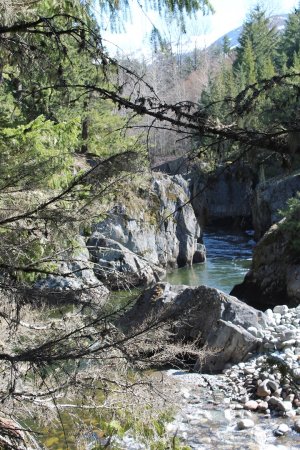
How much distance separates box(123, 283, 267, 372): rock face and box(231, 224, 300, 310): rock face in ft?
12.0

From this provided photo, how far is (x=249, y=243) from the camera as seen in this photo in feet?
87.8

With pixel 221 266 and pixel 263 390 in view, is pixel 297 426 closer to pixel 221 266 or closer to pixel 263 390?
pixel 263 390

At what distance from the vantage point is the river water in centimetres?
1842

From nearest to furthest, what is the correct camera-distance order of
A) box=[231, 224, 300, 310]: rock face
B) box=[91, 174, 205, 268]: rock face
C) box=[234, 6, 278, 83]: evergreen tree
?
box=[231, 224, 300, 310]: rock face → box=[91, 174, 205, 268]: rock face → box=[234, 6, 278, 83]: evergreen tree

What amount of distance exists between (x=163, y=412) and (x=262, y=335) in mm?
5872

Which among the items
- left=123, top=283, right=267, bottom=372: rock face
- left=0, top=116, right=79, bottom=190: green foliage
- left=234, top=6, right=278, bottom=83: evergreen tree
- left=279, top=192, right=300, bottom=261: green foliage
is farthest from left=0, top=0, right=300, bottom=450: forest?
left=234, top=6, right=278, bottom=83: evergreen tree

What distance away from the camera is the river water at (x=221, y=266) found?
1842 centimetres

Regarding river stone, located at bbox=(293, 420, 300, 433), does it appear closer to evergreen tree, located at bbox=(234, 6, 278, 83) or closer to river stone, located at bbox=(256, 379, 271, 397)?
river stone, located at bbox=(256, 379, 271, 397)

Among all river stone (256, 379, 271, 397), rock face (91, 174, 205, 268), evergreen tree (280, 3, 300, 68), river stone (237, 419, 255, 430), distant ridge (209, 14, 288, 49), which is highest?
distant ridge (209, 14, 288, 49)

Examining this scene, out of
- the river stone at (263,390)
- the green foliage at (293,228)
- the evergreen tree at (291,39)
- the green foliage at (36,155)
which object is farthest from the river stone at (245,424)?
the evergreen tree at (291,39)

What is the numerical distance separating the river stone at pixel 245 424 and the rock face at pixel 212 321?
1.77 m

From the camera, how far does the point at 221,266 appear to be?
21.2m

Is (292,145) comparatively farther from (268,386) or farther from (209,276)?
(209,276)

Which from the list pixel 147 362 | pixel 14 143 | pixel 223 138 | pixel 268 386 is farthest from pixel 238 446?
pixel 223 138
